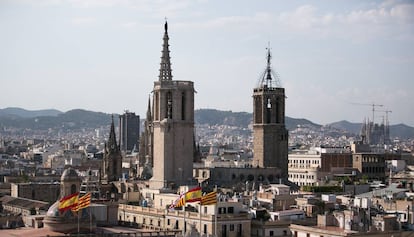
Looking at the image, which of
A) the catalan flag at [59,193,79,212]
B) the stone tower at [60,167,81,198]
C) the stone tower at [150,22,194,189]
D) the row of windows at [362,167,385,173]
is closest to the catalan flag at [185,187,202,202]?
the catalan flag at [59,193,79,212]

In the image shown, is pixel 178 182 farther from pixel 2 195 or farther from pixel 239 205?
pixel 239 205

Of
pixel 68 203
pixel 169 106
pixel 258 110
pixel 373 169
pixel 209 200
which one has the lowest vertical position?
pixel 68 203

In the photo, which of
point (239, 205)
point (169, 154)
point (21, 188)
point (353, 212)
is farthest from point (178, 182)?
point (353, 212)

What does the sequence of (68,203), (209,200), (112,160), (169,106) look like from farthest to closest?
(112,160)
(169,106)
(68,203)
(209,200)

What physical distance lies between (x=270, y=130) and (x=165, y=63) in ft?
65.7

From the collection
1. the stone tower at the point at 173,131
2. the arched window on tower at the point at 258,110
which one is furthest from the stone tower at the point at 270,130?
the stone tower at the point at 173,131

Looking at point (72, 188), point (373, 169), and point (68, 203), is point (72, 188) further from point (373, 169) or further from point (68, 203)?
point (373, 169)

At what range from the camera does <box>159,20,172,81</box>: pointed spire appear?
371 feet

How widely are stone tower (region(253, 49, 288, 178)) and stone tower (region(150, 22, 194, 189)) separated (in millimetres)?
18495

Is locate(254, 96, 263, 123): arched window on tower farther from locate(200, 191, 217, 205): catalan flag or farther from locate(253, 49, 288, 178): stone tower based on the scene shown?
locate(200, 191, 217, 205): catalan flag

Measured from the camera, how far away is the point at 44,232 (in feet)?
232

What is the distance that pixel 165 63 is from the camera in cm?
11425

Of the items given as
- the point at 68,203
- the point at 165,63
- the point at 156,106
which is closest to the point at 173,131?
the point at 156,106

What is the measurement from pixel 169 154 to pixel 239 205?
3679cm
